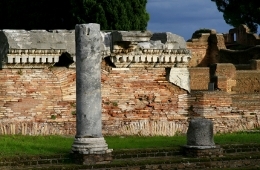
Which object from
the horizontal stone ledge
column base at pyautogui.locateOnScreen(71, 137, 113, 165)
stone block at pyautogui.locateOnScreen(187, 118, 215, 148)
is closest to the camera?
column base at pyautogui.locateOnScreen(71, 137, 113, 165)

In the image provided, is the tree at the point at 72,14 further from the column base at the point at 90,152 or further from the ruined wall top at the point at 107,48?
the column base at the point at 90,152

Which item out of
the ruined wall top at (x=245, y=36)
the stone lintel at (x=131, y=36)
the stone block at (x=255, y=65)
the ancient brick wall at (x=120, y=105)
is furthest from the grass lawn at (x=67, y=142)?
the ruined wall top at (x=245, y=36)

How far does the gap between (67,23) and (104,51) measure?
54.7 feet

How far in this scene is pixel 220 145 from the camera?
12.5 metres

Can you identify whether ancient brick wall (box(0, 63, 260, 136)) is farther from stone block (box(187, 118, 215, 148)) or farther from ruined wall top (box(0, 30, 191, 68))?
stone block (box(187, 118, 215, 148))

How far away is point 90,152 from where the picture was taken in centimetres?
1125

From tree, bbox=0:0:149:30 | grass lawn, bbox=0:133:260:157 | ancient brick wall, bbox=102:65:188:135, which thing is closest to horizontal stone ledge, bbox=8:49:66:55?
ancient brick wall, bbox=102:65:188:135

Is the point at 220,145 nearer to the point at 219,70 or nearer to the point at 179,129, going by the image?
the point at 179,129

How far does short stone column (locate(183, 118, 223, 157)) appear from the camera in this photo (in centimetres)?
1200

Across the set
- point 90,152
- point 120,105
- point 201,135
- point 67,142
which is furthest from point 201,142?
point 120,105

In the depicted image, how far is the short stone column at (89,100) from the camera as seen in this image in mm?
11328

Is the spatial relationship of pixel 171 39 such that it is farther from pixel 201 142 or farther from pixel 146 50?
pixel 201 142

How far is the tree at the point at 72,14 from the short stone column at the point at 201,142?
671 inches

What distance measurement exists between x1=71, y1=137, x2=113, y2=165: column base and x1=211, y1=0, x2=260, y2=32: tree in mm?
29703
